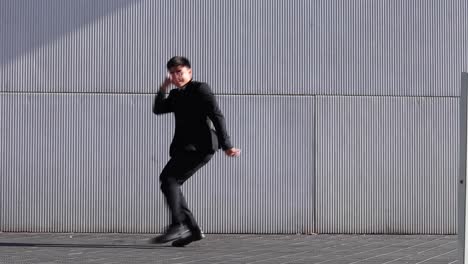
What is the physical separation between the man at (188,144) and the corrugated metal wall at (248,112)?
1.82 metres

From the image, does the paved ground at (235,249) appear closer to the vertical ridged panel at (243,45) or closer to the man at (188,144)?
the man at (188,144)

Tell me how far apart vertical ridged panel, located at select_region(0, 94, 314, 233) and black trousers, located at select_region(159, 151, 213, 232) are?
1860 millimetres

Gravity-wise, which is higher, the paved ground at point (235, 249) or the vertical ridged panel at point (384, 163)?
the vertical ridged panel at point (384, 163)

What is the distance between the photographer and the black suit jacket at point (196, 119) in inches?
343

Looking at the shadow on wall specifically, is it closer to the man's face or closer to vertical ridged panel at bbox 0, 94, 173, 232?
vertical ridged panel at bbox 0, 94, 173, 232

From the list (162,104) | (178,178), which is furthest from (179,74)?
(178,178)

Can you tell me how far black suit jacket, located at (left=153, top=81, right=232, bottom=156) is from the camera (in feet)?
28.6

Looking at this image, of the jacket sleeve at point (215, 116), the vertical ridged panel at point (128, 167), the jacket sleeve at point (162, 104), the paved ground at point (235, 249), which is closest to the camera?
the paved ground at point (235, 249)

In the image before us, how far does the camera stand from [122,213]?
10656mm

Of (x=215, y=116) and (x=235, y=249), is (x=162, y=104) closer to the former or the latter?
(x=215, y=116)

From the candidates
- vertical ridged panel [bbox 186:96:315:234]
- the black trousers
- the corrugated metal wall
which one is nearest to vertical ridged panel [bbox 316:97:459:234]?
the corrugated metal wall

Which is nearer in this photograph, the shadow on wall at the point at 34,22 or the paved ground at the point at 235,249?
the paved ground at the point at 235,249

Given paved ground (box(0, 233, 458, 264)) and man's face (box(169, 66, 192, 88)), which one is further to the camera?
man's face (box(169, 66, 192, 88))

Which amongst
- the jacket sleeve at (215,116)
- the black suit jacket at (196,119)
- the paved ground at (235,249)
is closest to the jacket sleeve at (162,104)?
the black suit jacket at (196,119)
